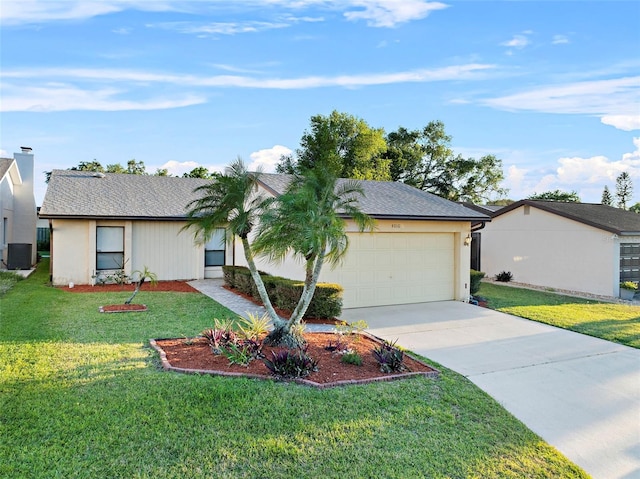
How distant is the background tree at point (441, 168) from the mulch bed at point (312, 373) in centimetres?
3274

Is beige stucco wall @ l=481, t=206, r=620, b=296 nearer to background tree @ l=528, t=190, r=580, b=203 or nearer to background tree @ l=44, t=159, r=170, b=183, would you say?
background tree @ l=528, t=190, r=580, b=203

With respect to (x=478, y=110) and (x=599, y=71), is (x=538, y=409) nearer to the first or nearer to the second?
(x=599, y=71)

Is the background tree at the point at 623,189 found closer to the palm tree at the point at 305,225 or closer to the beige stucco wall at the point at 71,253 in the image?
the palm tree at the point at 305,225

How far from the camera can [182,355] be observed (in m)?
6.63

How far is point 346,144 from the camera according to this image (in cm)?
3603

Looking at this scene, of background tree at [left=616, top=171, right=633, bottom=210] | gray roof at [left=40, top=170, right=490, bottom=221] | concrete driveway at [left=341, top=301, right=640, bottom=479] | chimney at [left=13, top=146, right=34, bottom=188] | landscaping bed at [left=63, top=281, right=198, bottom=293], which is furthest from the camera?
background tree at [left=616, top=171, right=633, bottom=210]

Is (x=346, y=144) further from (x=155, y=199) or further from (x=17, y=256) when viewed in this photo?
(x=17, y=256)

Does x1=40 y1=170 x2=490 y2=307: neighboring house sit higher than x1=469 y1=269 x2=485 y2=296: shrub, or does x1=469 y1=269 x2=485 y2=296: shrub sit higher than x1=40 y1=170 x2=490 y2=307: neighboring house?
x1=40 y1=170 x2=490 y2=307: neighboring house

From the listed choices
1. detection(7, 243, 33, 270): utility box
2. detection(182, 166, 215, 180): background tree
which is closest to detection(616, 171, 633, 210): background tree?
detection(182, 166, 215, 180): background tree

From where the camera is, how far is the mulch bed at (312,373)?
5.81m

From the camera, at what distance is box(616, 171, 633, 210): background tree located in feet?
152

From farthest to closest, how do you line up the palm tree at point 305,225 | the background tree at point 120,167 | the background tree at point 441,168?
the background tree at point 120,167
the background tree at point 441,168
the palm tree at point 305,225

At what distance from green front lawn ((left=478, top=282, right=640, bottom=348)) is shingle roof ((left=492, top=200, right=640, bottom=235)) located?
2933 mm

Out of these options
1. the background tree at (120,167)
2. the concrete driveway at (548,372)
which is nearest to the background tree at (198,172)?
the background tree at (120,167)
